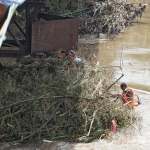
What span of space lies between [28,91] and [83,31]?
10194 millimetres

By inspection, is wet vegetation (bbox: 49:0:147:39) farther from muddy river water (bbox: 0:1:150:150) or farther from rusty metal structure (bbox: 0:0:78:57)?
rusty metal structure (bbox: 0:0:78:57)

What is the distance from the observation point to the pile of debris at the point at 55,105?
788 cm

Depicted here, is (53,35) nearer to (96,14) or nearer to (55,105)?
(55,105)

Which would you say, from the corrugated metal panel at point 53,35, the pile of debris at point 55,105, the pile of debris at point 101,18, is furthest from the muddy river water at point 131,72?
the corrugated metal panel at point 53,35

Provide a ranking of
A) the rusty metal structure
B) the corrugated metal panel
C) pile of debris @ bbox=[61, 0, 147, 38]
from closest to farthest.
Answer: the rusty metal structure
the corrugated metal panel
pile of debris @ bbox=[61, 0, 147, 38]

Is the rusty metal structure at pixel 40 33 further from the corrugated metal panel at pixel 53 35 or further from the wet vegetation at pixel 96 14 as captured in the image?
the wet vegetation at pixel 96 14

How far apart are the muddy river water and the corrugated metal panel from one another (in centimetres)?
246

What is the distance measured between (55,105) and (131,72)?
17.2ft

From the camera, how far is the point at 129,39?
730 inches

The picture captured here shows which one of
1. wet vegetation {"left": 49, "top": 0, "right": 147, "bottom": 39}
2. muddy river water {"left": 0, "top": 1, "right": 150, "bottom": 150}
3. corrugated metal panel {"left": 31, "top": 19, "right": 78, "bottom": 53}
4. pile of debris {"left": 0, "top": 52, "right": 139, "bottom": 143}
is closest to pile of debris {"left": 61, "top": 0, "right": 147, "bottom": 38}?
wet vegetation {"left": 49, "top": 0, "right": 147, "bottom": 39}

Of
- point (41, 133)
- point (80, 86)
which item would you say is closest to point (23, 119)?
point (41, 133)

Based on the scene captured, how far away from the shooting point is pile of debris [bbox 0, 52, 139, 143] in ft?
25.8

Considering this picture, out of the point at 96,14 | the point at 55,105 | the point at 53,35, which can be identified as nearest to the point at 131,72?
the point at 53,35

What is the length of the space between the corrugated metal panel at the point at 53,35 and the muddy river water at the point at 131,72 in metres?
2.46
